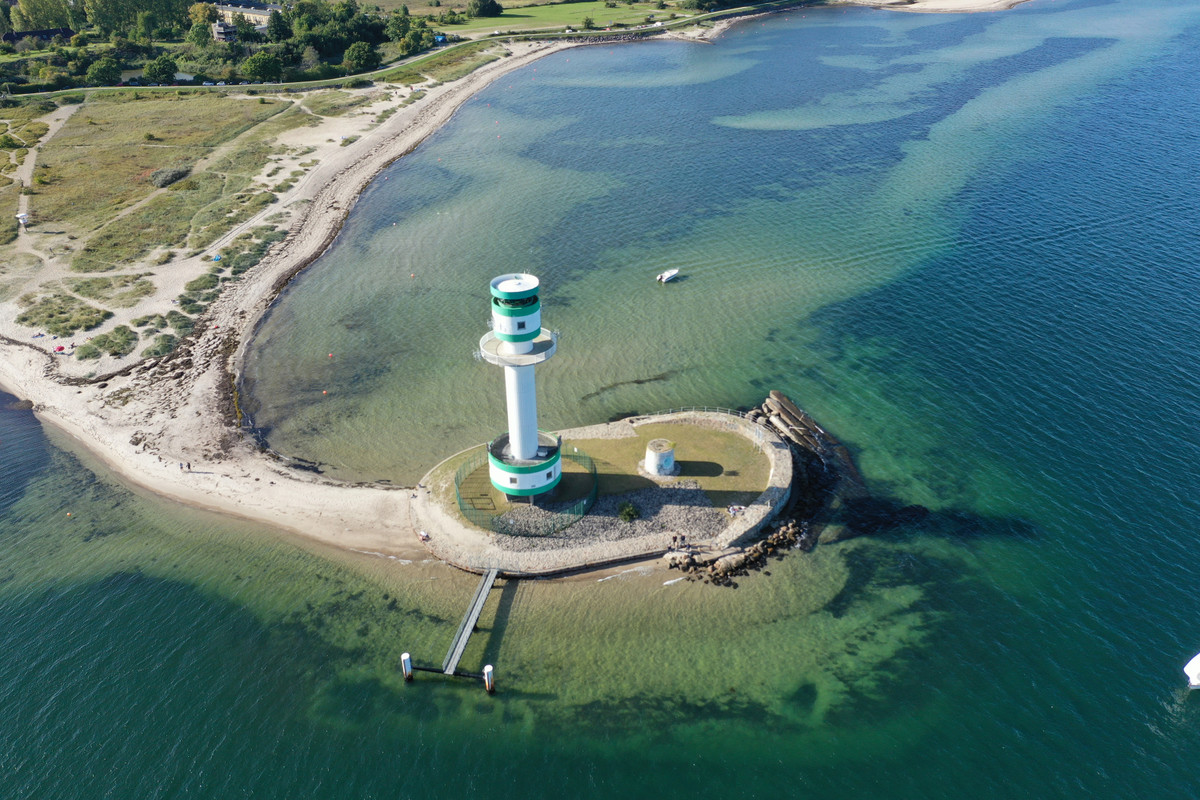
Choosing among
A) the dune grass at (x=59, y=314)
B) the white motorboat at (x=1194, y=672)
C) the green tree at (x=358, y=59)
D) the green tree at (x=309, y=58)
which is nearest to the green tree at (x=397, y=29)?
the green tree at (x=358, y=59)

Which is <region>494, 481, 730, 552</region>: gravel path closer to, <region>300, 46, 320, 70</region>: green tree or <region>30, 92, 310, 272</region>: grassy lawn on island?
<region>30, 92, 310, 272</region>: grassy lawn on island

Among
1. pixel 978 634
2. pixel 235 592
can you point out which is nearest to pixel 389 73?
pixel 235 592

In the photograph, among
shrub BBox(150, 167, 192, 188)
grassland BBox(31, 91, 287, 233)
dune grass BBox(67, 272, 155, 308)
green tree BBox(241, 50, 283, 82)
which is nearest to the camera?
dune grass BBox(67, 272, 155, 308)

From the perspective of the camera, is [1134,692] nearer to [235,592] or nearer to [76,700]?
[235,592]

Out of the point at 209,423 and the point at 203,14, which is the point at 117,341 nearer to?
the point at 209,423

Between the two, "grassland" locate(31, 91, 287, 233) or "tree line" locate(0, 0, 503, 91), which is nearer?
"grassland" locate(31, 91, 287, 233)

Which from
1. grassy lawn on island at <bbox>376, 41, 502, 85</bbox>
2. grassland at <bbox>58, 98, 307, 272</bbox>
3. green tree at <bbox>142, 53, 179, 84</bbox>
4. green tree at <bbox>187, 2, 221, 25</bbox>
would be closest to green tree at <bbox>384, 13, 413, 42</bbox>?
grassy lawn on island at <bbox>376, 41, 502, 85</bbox>

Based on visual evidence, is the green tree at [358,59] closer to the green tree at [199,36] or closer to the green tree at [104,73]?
the green tree at [199,36]
